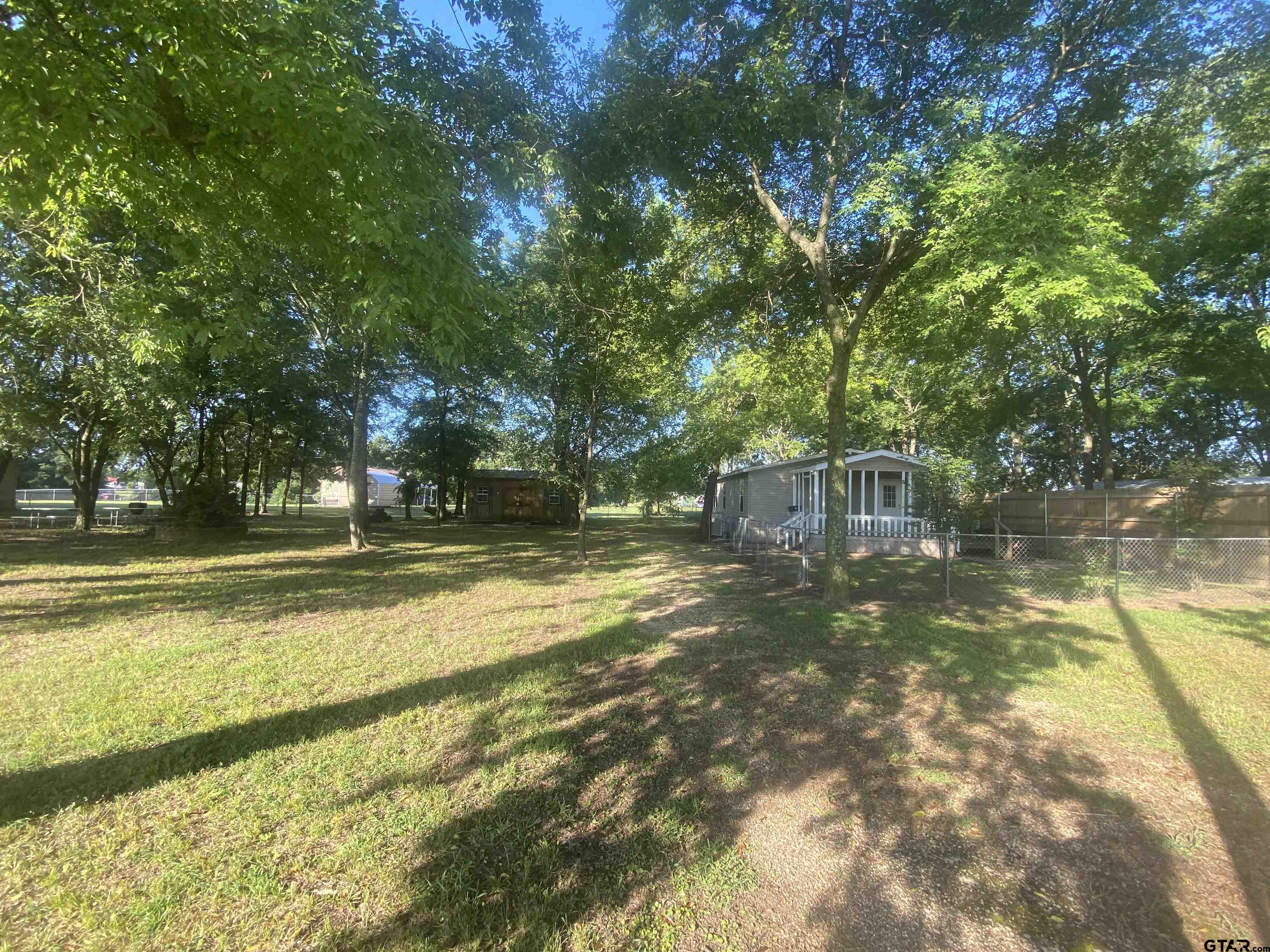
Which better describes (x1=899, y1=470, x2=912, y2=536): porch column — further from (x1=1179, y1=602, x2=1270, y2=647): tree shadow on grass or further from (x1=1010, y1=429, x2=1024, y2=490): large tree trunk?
(x1=1010, y1=429, x2=1024, y2=490): large tree trunk

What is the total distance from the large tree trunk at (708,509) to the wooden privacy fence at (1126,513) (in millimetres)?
8928

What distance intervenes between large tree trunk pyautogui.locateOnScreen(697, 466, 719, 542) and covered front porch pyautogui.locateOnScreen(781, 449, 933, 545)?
2.94 metres

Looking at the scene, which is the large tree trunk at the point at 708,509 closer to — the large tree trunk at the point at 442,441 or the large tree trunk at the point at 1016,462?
the large tree trunk at the point at 442,441

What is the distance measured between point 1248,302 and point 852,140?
15.1 meters

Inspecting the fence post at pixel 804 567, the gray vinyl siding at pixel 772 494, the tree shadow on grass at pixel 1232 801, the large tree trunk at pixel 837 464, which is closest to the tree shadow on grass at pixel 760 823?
the tree shadow on grass at pixel 1232 801

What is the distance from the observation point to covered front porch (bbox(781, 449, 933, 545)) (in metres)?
17.6

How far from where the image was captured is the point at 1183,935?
7.23 ft

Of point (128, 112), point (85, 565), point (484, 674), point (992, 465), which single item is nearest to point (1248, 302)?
point (992, 465)

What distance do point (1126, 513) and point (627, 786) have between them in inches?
649

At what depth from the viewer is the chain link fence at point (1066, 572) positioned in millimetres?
9234

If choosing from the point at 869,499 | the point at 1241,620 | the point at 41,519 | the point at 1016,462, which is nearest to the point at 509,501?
the point at 41,519

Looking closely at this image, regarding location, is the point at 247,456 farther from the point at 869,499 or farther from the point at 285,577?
the point at 869,499

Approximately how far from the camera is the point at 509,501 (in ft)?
114

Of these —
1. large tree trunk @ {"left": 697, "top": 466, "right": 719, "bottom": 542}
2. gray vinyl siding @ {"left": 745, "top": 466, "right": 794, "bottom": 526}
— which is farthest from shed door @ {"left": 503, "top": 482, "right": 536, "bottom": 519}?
gray vinyl siding @ {"left": 745, "top": 466, "right": 794, "bottom": 526}
